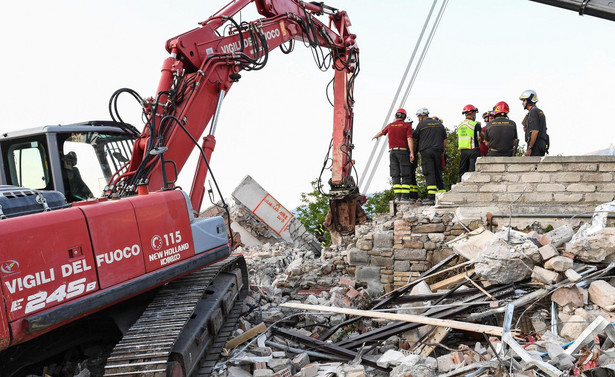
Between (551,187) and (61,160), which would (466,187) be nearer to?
(551,187)

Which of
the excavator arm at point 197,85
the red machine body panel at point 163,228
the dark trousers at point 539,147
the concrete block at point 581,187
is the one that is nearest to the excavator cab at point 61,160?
the excavator arm at point 197,85

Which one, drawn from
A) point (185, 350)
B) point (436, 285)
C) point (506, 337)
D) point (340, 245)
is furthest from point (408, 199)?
point (185, 350)

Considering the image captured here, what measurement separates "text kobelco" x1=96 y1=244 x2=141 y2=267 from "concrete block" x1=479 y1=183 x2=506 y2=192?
5072 millimetres

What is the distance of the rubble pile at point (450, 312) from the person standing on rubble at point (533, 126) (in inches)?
94.5

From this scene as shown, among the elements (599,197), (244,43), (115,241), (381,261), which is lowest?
(381,261)

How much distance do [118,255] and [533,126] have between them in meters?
6.94

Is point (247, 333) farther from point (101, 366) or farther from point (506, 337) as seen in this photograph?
point (506, 337)

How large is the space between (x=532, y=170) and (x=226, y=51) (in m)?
4.58

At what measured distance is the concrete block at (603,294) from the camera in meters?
4.50

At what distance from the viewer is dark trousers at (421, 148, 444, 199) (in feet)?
31.2

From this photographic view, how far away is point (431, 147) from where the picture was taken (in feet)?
31.1

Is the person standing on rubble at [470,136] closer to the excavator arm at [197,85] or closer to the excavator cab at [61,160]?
the excavator arm at [197,85]

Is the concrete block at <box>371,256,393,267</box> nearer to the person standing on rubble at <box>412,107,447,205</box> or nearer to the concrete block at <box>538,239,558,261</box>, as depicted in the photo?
the concrete block at <box>538,239,558,261</box>

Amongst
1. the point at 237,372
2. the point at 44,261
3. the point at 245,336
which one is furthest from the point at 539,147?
the point at 44,261
